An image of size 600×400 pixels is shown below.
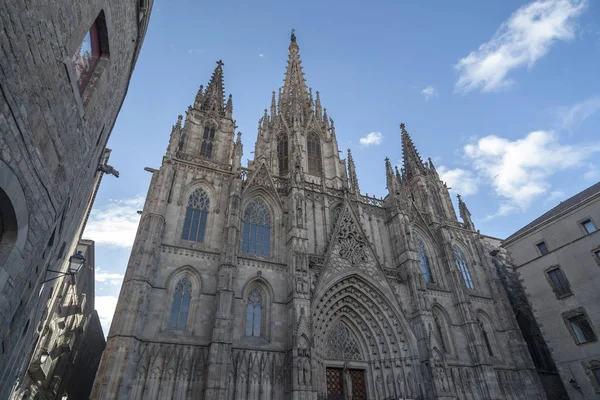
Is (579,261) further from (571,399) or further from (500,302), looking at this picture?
(571,399)

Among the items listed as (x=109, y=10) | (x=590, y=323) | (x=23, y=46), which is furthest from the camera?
(x=590, y=323)

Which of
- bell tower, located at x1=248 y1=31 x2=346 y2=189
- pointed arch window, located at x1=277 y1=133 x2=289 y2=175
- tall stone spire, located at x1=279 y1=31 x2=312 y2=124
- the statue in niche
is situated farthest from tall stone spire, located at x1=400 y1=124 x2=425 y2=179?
the statue in niche

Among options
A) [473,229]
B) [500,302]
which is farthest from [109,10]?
[473,229]

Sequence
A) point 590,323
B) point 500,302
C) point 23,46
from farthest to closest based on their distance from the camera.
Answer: point 500,302
point 590,323
point 23,46

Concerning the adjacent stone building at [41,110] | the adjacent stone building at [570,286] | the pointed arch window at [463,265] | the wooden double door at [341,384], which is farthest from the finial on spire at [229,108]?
the adjacent stone building at [570,286]

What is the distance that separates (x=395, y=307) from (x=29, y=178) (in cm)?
1963

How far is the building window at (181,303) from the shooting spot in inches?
642

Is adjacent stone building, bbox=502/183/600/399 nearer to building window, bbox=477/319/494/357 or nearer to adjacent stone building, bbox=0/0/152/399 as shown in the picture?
building window, bbox=477/319/494/357

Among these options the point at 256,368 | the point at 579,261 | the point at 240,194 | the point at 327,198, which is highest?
the point at 327,198

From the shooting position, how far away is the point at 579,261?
20.8 meters

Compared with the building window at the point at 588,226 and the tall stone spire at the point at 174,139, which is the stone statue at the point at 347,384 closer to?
the tall stone spire at the point at 174,139

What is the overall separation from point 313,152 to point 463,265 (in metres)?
15.3

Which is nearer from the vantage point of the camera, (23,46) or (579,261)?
(23,46)

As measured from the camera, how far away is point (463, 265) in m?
26.9
